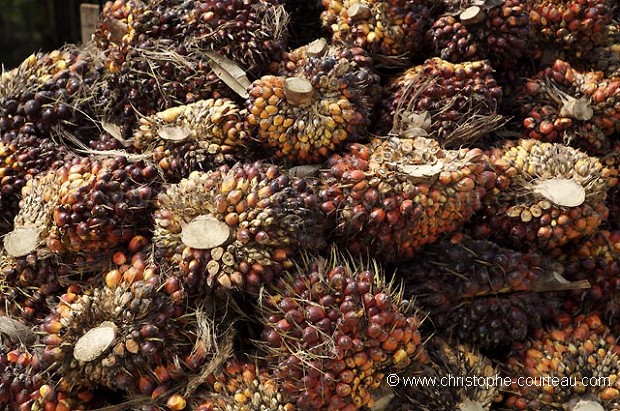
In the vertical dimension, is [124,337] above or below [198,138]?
below

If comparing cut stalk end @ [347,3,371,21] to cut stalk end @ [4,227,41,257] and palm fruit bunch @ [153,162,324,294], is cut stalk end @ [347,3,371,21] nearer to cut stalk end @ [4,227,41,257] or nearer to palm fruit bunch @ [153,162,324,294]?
palm fruit bunch @ [153,162,324,294]

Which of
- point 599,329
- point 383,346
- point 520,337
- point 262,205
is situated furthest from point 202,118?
point 599,329

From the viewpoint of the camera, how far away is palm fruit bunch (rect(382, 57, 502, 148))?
2.06m

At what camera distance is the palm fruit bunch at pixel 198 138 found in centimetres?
197

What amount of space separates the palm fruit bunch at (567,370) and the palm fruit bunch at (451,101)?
672 mm

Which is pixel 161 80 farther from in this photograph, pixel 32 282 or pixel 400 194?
pixel 400 194

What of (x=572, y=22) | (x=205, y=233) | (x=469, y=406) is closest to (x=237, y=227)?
(x=205, y=233)

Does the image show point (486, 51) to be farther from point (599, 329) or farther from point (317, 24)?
point (599, 329)

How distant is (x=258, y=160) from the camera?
1964mm

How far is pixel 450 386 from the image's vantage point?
1812 millimetres

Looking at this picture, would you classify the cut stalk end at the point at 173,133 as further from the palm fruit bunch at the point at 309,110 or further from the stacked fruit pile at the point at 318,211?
the palm fruit bunch at the point at 309,110

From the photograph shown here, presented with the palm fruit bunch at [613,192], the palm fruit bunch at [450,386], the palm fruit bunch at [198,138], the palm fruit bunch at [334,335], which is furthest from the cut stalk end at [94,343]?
the palm fruit bunch at [613,192]

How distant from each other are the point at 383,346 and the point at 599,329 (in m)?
0.82

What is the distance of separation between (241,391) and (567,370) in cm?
97
